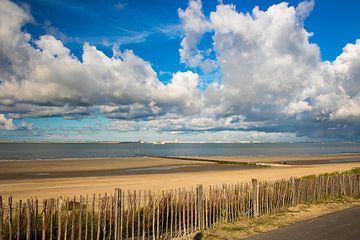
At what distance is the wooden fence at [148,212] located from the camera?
27.6ft

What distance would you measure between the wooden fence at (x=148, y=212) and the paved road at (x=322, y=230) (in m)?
2.07

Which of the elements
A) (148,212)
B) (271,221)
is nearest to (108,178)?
(271,221)

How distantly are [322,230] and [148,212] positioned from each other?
5049 mm

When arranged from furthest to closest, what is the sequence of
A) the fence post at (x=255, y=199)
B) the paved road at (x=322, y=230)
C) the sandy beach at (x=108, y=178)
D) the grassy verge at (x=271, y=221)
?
the sandy beach at (x=108, y=178), the fence post at (x=255, y=199), the grassy verge at (x=271, y=221), the paved road at (x=322, y=230)

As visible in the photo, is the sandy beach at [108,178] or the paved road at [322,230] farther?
the sandy beach at [108,178]

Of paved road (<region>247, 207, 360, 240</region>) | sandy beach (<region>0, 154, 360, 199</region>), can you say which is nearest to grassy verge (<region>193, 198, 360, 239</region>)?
paved road (<region>247, 207, 360, 240</region>)

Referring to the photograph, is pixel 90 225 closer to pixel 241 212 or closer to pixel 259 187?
pixel 241 212

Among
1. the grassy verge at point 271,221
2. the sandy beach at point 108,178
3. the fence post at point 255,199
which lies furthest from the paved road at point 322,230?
the sandy beach at point 108,178

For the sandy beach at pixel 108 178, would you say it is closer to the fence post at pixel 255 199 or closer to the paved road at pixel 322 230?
the fence post at pixel 255 199

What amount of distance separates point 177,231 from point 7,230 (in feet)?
15.4

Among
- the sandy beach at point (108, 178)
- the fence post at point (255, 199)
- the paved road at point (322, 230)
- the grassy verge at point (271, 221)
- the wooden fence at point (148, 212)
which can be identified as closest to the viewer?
the wooden fence at point (148, 212)

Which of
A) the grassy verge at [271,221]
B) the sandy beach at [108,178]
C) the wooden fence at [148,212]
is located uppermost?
the wooden fence at [148,212]

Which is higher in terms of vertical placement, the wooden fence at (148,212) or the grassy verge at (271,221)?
the wooden fence at (148,212)

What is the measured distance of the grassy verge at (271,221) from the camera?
10.4 metres
